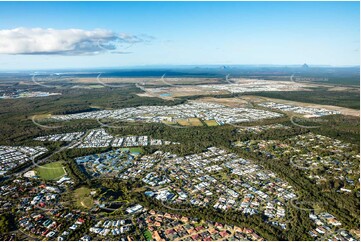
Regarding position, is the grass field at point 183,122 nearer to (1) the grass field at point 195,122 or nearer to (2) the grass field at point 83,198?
(1) the grass field at point 195,122

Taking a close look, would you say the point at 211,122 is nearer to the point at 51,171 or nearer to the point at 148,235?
the point at 51,171

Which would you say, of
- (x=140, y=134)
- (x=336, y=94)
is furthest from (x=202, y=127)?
(x=336, y=94)

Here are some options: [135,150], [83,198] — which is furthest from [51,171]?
[135,150]

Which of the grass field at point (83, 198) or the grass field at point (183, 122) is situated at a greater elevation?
the grass field at point (83, 198)

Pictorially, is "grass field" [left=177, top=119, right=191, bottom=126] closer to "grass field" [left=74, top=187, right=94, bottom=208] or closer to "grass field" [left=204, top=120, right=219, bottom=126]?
"grass field" [left=204, top=120, right=219, bottom=126]

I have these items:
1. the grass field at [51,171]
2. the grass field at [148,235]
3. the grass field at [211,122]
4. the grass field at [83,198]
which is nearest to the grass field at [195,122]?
the grass field at [211,122]

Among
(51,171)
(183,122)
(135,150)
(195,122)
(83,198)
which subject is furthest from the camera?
(183,122)
